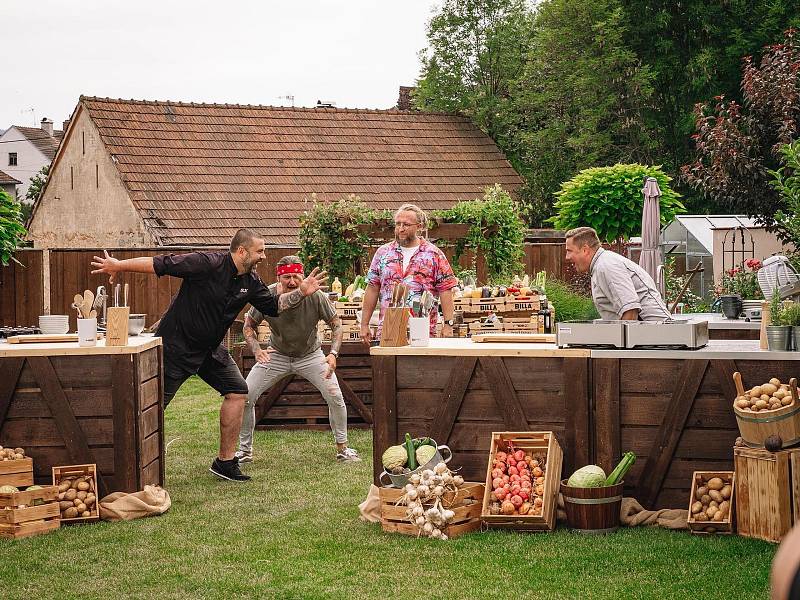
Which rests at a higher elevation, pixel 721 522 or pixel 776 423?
pixel 776 423

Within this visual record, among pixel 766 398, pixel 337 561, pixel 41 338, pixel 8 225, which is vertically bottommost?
pixel 337 561

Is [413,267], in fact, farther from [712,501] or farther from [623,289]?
Result: [712,501]

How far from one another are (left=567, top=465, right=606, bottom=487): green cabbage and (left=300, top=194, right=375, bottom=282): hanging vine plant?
8.82 m

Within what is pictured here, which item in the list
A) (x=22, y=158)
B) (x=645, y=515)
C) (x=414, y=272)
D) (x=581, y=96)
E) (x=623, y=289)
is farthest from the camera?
(x=22, y=158)

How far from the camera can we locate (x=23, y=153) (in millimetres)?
74375

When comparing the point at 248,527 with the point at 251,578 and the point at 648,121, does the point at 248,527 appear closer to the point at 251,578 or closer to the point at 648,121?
the point at 251,578

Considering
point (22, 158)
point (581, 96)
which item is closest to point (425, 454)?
point (581, 96)

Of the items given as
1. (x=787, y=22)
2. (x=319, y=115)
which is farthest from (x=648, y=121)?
(x=319, y=115)

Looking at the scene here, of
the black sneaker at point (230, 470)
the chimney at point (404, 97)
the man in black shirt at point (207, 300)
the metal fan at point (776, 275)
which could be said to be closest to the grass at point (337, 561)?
the black sneaker at point (230, 470)

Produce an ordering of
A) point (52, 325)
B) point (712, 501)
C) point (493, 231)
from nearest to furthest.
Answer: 1. point (712, 501)
2. point (52, 325)
3. point (493, 231)

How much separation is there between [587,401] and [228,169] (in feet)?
79.3

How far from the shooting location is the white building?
73.9 m

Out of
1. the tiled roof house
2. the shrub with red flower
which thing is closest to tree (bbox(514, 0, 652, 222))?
the tiled roof house

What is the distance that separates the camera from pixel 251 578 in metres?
6.28
